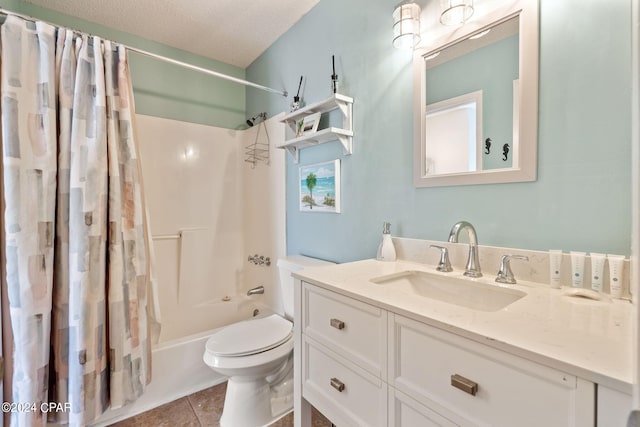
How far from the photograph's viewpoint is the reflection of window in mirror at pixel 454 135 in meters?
1.07

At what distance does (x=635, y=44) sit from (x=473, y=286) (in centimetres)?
81

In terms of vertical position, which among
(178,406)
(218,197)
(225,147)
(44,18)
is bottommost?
(178,406)

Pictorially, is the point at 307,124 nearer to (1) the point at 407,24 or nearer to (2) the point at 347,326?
(1) the point at 407,24

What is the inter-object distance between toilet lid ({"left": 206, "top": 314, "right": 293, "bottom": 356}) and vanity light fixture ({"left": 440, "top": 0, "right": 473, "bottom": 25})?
1.69 meters

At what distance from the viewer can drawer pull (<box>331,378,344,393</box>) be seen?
35.3 inches

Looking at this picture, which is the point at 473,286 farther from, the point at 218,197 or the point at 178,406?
the point at 218,197

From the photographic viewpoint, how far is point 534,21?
896mm

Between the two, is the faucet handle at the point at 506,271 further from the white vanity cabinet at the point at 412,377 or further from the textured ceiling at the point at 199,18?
the textured ceiling at the point at 199,18

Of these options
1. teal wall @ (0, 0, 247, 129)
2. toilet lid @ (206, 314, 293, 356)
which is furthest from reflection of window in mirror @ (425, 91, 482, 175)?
teal wall @ (0, 0, 247, 129)

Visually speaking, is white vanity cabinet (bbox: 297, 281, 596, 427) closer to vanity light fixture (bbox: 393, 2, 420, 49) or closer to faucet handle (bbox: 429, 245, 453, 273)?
faucet handle (bbox: 429, 245, 453, 273)

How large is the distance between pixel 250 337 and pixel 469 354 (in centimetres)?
126

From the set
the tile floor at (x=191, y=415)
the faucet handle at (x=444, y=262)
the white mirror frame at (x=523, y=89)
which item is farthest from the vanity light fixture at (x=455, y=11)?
the tile floor at (x=191, y=415)

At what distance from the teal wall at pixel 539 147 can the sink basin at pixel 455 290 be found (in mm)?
192

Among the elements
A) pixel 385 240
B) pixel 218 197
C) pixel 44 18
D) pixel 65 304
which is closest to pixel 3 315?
pixel 65 304
